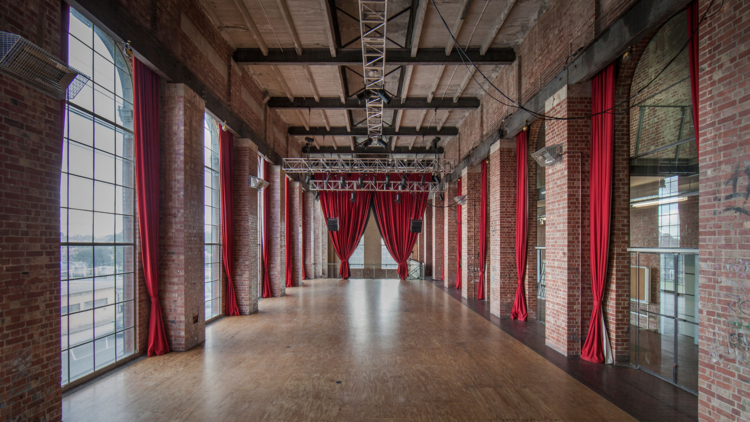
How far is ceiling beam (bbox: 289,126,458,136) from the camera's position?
41.6ft

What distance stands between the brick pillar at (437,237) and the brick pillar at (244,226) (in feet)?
28.8

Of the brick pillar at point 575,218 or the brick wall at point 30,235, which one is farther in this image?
the brick pillar at point 575,218

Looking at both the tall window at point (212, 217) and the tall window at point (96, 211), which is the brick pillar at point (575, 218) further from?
the tall window at point (212, 217)

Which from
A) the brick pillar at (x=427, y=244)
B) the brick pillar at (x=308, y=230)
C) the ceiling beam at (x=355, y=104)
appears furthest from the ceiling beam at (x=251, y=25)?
the brick pillar at (x=427, y=244)

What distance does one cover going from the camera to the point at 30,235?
3.19 meters

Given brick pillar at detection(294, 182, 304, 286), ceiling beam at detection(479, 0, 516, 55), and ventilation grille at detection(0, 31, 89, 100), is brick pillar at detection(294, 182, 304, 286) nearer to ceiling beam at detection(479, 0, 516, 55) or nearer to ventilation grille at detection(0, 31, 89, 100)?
Result: ceiling beam at detection(479, 0, 516, 55)

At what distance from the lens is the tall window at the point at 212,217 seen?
7.86 m

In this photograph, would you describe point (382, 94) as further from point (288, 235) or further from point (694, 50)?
point (288, 235)

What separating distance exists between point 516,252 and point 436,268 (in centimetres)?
799

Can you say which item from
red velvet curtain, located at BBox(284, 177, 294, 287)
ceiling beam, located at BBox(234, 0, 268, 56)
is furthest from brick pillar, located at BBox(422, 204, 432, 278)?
ceiling beam, located at BBox(234, 0, 268, 56)

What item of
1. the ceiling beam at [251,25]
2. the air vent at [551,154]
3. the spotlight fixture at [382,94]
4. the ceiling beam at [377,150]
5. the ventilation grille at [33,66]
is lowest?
the air vent at [551,154]

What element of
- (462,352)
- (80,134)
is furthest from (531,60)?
(80,134)

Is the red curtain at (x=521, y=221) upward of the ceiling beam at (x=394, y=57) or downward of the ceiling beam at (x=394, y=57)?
downward

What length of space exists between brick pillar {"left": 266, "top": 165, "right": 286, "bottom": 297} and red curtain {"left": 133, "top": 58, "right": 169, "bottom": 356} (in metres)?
5.54
